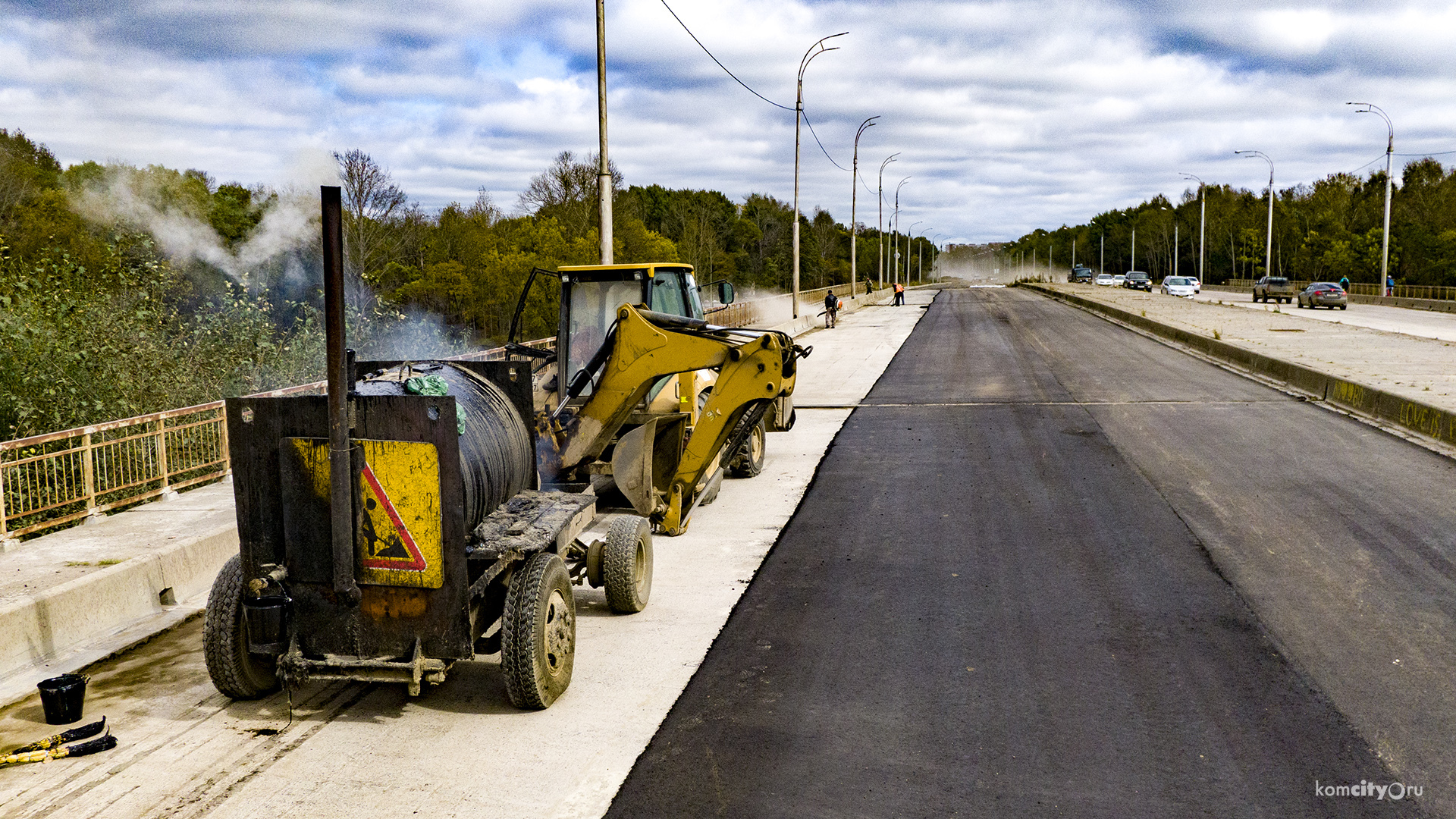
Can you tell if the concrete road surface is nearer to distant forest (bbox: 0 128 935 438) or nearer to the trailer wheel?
the trailer wheel

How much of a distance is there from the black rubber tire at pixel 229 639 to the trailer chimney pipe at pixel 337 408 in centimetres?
75

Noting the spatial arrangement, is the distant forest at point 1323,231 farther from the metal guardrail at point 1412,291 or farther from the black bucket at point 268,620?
the black bucket at point 268,620

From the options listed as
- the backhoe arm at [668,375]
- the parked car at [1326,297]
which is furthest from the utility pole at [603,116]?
the parked car at [1326,297]

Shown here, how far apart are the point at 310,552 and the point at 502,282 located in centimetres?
4962

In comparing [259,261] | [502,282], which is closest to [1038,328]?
[502,282]

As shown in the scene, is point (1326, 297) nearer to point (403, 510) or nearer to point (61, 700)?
point (403, 510)

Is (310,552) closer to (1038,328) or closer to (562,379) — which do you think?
(562,379)

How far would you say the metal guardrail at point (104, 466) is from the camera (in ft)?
29.2

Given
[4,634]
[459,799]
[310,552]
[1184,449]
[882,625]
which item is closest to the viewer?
[459,799]

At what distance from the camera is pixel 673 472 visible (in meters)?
10.7

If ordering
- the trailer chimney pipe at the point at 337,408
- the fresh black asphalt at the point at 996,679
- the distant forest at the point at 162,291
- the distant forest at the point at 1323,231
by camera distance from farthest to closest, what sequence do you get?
the distant forest at the point at 1323,231
the distant forest at the point at 162,291
the trailer chimney pipe at the point at 337,408
the fresh black asphalt at the point at 996,679

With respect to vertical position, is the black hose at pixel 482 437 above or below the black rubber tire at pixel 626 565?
above

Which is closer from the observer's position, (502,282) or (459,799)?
(459,799)

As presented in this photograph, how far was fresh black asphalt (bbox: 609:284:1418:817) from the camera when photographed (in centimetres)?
511
